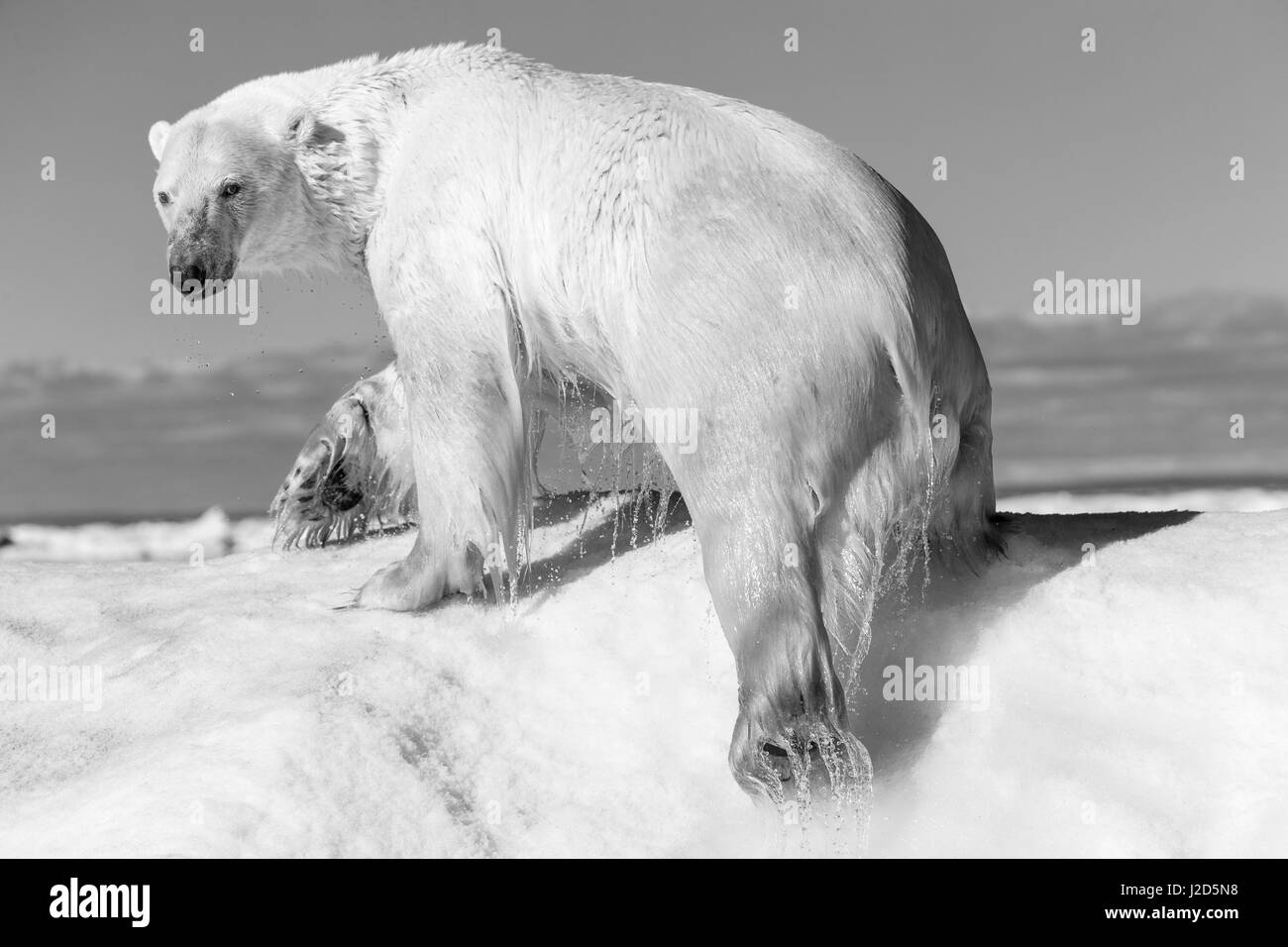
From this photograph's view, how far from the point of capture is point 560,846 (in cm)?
450

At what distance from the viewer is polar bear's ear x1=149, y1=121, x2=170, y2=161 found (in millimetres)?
6656

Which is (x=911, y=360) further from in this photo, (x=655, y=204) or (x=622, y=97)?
(x=622, y=97)

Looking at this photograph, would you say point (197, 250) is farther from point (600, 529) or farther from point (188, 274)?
point (600, 529)

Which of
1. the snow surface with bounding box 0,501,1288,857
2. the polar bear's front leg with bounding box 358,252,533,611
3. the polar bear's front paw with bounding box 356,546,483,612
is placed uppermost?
the polar bear's front leg with bounding box 358,252,533,611

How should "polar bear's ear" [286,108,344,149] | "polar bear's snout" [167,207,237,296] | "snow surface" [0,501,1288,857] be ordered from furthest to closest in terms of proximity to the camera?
"polar bear's ear" [286,108,344,149]
"polar bear's snout" [167,207,237,296]
"snow surface" [0,501,1288,857]

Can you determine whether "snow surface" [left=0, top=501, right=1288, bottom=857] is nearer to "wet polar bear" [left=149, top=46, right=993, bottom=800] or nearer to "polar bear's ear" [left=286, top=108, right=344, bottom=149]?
"wet polar bear" [left=149, top=46, right=993, bottom=800]

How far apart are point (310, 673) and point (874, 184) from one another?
2.98 m

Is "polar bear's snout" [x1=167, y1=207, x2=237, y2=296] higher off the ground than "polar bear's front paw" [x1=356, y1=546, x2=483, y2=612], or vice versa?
"polar bear's snout" [x1=167, y1=207, x2=237, y2=296]

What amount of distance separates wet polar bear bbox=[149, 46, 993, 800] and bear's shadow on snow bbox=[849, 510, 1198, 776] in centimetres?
20

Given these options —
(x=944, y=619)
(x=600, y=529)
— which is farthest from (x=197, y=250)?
(x=944, y=619)

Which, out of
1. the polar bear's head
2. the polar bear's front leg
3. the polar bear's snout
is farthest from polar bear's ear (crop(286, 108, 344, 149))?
the polar bear's front leg

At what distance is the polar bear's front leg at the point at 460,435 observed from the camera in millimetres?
5586

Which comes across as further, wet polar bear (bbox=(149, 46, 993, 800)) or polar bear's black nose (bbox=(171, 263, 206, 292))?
polar bear's black nose (bbox=(171, 263, 206, 292))

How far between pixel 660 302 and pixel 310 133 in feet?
7.63
